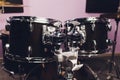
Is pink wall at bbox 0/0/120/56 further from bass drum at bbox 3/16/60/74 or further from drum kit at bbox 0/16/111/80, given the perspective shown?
bass drum at bbox 3/16/60/74

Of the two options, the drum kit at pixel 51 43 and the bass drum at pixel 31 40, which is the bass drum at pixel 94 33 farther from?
the bass drum at pixel 31 40

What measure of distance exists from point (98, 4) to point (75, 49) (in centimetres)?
158

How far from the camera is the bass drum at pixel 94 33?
9.92 feet

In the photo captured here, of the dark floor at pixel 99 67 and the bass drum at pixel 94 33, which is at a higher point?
the bass drum at pixel 94 33

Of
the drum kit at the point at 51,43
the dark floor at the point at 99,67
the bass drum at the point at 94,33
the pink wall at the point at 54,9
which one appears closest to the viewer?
the drum kit at the point at 51,43

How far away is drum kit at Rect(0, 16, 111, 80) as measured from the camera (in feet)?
8.54

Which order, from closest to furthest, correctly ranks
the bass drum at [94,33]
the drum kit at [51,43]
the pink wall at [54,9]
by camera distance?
1. the drum kit at [51,43]
2. the bass drum at [94,33]
3. the pink wall at [54,9]

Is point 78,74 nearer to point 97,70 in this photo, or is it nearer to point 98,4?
point 97,70

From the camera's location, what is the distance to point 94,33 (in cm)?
306

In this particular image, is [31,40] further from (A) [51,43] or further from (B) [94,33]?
(B) [94,33]

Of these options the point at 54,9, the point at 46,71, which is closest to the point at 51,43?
the point at 46,71

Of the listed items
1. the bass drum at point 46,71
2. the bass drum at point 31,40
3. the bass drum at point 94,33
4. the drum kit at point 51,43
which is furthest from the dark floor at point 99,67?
the bass drum at point 31,40

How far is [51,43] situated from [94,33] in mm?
684

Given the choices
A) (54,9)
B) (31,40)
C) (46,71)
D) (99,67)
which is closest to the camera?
(31,40)
